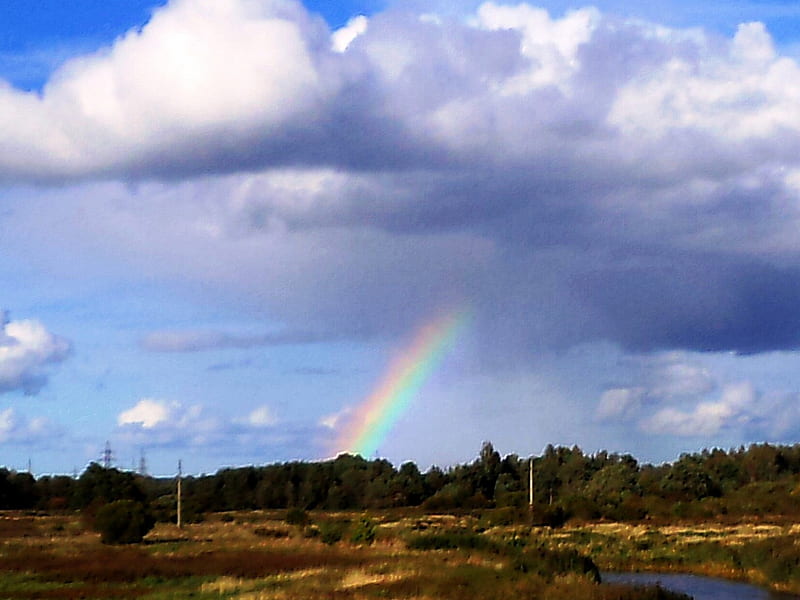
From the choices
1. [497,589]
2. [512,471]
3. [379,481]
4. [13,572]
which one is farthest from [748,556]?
[512,471]

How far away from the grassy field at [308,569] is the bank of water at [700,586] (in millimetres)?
4629

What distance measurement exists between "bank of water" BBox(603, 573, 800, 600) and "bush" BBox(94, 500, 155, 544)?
2799 cm

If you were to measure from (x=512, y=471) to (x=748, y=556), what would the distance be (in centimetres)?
12589

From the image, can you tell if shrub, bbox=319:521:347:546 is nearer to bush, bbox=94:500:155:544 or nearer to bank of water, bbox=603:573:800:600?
bush, bbox=94:500:155:544

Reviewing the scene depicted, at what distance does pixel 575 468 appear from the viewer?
7190 inches

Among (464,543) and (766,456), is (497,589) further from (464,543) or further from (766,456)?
(766,456)

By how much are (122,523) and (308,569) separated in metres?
24.8

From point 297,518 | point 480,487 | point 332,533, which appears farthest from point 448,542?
point 480,487

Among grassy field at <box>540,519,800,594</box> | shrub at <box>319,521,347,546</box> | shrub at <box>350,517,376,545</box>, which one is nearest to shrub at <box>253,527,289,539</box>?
shrub at <box>319,521,347,546</box>

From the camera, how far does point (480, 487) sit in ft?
543

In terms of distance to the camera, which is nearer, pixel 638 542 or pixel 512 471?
pixel 638 542

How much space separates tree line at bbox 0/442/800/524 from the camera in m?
112

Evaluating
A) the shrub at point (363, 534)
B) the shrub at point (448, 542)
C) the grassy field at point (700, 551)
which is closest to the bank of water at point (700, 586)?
the grassy field at point (700, 551)

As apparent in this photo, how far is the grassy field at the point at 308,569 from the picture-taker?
34812mm
